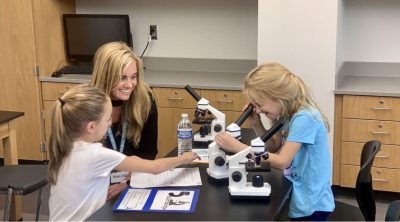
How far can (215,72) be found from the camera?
13.9ft

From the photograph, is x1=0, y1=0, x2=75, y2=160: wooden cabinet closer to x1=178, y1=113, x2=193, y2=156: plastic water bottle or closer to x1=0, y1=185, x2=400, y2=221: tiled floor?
x1=0, y1=185, x2=400, y2=221: tiled floor

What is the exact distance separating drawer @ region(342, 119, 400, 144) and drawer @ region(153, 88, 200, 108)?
1.10 meters

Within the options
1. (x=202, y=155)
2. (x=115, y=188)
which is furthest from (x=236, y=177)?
(x=115, y=188)

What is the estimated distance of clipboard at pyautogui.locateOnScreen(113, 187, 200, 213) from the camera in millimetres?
1677

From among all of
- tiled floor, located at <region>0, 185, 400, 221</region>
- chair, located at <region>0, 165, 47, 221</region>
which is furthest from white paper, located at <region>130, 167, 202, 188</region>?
tiled floor, located at <region>0, 185, 400, 221</region>

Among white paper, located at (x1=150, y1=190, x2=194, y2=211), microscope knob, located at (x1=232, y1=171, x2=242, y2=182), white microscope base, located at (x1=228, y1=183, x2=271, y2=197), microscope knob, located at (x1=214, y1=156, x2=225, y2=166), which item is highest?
microscope knob, located at (x1=214, y1=156, x2=225, y2=166)

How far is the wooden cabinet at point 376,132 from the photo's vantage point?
3305 mm

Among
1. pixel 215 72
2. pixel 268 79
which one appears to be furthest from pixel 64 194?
pixel 215 72

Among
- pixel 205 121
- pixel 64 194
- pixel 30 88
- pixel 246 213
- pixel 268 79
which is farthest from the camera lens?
pixel 30 88

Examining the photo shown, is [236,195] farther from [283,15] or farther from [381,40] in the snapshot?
[381,40]

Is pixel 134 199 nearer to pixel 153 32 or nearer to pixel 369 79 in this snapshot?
pixel 369 79

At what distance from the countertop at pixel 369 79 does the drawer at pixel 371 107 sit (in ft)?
0.12

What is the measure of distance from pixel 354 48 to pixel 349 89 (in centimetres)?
61

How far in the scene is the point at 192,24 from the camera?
4.27m
